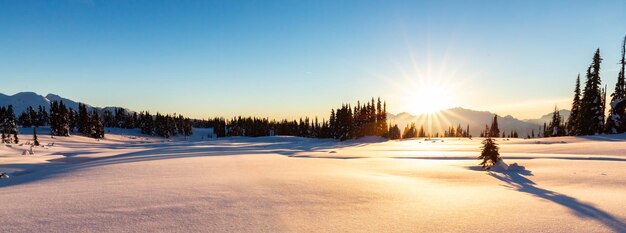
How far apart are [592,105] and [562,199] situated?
169 ft

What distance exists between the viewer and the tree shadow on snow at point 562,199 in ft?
13.0

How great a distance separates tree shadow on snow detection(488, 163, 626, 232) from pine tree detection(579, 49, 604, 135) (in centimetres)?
4608

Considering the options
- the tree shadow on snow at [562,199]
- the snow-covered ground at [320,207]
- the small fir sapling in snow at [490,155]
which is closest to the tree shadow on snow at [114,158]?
the snow-covered ground at [320,207]

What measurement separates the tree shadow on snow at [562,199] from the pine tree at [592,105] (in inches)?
1814

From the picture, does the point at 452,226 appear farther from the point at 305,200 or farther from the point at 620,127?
the point at 620,127

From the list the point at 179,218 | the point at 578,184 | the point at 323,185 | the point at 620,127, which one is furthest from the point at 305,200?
the point at 620,127

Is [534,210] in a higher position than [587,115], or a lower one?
lower

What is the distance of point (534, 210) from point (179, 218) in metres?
5.21

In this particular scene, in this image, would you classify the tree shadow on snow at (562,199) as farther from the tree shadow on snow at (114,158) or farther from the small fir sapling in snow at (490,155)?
the tree shadow on snow at (114,158)

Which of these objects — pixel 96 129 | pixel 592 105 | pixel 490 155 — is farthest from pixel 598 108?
pixel 96 129

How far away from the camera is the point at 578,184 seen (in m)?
6.90

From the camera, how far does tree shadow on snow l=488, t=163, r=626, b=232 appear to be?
396 cm

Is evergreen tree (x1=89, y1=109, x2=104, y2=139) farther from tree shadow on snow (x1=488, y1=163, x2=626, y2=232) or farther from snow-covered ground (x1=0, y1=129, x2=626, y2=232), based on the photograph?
tree shadow on snow (x1=488, y1=163, x2=626, y2=232)

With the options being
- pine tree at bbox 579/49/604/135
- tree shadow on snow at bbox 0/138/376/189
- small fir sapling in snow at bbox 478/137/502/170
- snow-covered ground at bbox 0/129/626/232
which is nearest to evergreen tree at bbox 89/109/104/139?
tree shadow on snow at bbox 0/138/376/189
